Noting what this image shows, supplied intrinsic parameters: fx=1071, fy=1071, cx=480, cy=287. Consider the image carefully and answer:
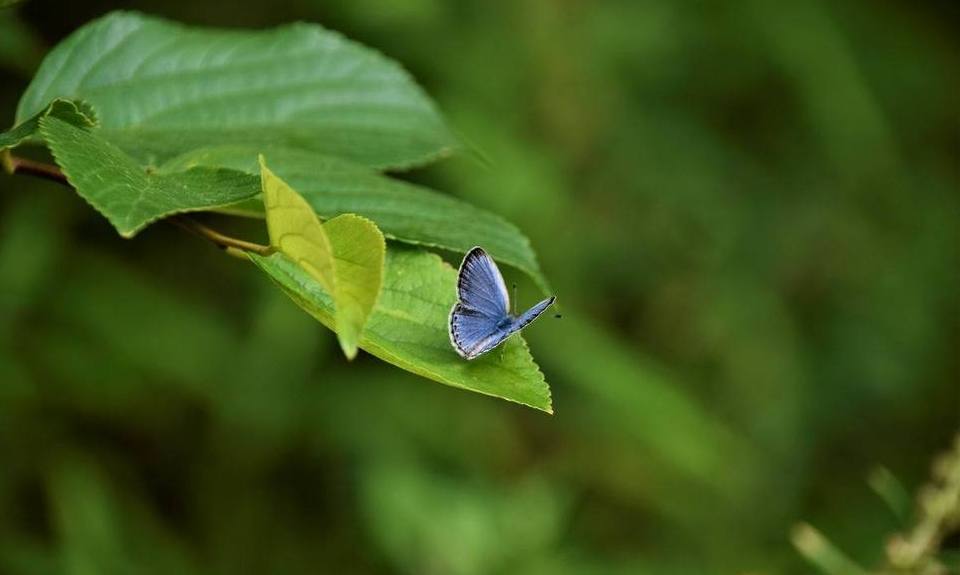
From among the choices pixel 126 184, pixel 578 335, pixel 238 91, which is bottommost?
pixel 578 335

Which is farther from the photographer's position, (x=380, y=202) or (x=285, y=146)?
(x=285, y=146)

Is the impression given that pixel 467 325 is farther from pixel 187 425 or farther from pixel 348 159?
pixel 187 425

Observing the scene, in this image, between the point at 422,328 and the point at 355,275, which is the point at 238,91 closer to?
the point at 422,328

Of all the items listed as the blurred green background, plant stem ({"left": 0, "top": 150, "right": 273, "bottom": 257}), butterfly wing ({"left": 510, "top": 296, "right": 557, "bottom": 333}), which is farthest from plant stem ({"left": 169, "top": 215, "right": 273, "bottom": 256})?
the blurred green background

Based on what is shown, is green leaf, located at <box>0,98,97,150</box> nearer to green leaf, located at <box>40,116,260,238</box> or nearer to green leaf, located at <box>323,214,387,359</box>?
green leaf, located at <box>40,116,260,238</box>

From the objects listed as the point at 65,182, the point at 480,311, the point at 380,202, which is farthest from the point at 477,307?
the point at 65,182

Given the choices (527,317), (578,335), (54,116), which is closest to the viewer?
(54,116)
